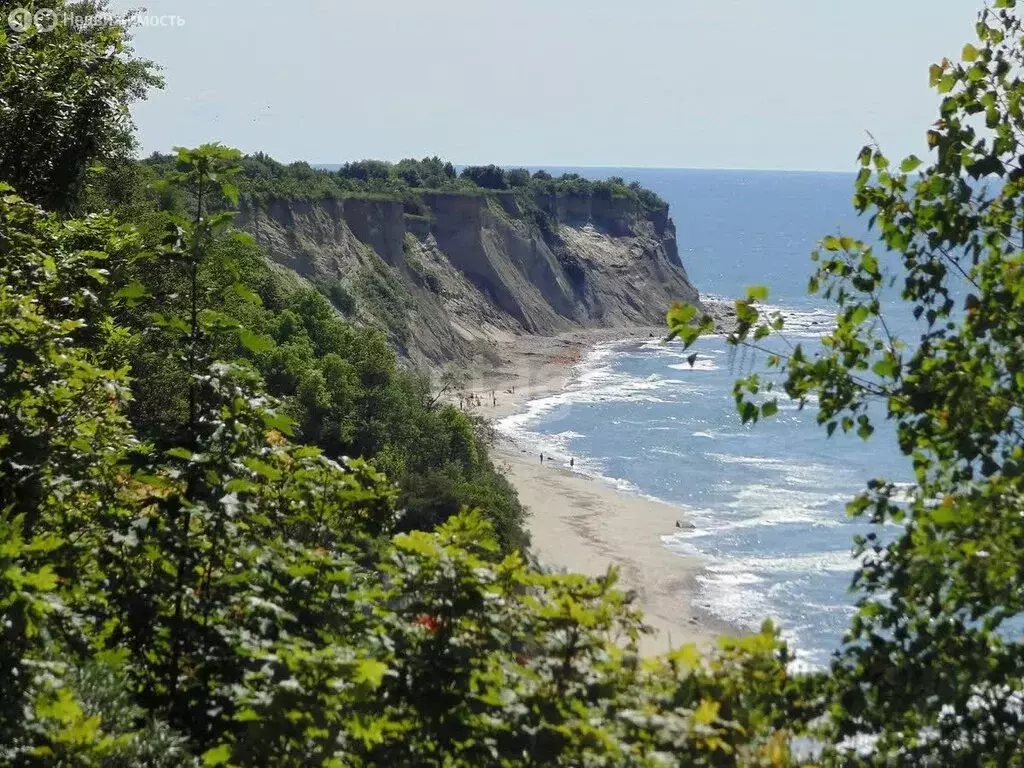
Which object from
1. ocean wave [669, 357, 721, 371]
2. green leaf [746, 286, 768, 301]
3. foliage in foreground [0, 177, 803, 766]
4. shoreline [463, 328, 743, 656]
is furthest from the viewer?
ocean wave [669, 357, 721, 371]

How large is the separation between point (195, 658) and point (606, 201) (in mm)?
120504

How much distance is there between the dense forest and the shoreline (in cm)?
2073

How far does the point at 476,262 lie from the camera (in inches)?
3839

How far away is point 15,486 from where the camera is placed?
18.0 feet

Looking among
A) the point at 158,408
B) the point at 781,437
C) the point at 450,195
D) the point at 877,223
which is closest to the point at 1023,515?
the point at 877,223

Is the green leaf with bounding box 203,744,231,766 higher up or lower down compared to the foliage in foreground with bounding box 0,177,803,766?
lower down

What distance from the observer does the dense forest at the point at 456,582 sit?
13.3 ft

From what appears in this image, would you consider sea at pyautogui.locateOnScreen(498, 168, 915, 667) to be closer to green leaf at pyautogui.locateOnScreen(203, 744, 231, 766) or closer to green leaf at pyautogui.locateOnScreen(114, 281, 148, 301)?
green leaf at pyautogui.locateOnScreen(114, 281, 148, 301)

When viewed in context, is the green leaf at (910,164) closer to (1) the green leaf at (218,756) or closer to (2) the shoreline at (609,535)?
(1) the green leaf at (218,756)

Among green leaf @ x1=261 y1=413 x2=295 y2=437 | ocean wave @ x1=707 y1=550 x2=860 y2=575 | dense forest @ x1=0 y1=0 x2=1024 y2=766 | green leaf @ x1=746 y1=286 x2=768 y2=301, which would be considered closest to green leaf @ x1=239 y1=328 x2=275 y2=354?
dense forest @ x1=0 y1=0 x2=1024 y2=766

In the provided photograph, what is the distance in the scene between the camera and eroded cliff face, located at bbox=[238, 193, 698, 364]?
72375 mm

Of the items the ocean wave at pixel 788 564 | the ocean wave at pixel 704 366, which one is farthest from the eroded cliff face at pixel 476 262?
the ocean wave at pixel 788 564

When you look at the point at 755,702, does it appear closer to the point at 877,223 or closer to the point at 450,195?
the point at 877,223
